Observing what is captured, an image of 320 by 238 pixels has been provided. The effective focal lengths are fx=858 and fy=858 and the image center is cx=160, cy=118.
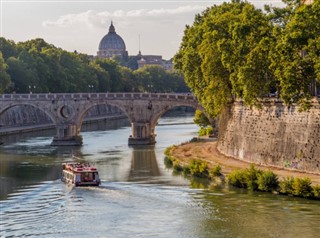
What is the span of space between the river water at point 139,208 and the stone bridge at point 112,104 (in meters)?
23.4

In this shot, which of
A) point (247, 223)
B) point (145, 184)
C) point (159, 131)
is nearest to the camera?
point (247, 223)

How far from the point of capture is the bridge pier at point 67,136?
97.1 metres

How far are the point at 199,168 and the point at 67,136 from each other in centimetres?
3882

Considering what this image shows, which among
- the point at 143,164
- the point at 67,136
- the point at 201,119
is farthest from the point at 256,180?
the point at 67,136

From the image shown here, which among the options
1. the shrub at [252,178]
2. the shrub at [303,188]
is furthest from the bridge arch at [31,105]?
the shrub at [303,188]

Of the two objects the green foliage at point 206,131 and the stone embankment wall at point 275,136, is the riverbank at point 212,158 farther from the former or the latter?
the green foliage at point 206,131

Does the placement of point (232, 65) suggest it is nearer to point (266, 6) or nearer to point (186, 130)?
point (266, 6)

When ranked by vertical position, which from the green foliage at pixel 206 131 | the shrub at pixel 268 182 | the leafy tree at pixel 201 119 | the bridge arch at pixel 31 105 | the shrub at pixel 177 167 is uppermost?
the bridge arch at pixel 31 105

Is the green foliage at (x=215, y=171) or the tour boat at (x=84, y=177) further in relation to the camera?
the green foliage at (x=215, y=171)

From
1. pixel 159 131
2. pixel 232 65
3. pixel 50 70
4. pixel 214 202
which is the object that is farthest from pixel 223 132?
pixel 50 70

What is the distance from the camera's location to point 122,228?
45.2 meters

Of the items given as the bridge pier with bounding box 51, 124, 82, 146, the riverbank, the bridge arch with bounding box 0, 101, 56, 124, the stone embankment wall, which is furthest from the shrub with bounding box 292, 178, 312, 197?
the bridge arch with bounding box 0, 101, 56, 124

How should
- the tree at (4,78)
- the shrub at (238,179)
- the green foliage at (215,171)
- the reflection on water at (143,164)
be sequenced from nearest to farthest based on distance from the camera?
the shrub at (238,179) → the green foliage at (215,171) → the reflection on water at (143,164) → the tree at (4,78)

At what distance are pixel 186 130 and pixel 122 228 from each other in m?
70.7
